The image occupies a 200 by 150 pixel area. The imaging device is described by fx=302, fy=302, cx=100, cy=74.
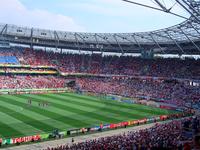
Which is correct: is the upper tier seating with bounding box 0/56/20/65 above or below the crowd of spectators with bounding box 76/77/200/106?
above

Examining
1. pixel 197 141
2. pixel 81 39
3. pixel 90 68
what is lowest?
pixel 197 141

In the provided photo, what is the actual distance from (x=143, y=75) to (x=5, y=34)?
130 feet

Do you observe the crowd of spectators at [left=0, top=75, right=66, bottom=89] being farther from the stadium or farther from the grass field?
the grass field

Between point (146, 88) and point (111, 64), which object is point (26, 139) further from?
point (111, 64)

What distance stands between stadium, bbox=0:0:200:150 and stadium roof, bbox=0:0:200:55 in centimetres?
25

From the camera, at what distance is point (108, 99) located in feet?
209

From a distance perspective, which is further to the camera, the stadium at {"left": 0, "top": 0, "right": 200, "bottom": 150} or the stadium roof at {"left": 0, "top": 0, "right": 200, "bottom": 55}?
the stadium roof at {"left": 0, "top": 0, "right": 200, "bottom": 55}

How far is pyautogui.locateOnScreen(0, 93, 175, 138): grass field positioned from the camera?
35847 millimetres

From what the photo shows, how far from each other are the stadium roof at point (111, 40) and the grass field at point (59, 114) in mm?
18767

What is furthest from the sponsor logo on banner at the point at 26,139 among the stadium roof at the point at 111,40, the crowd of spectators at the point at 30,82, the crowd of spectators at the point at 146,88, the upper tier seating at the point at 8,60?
the upper tier seating at the point at 8,60

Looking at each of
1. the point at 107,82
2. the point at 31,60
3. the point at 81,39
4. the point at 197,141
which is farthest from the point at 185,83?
the point at 197,141

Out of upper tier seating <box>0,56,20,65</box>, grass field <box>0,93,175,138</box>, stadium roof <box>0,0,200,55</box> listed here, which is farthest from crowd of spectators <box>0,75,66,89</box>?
stadium roof <box>0,0,200,55</box>

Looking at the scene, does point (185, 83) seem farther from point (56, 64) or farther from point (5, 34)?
point (5, 34)

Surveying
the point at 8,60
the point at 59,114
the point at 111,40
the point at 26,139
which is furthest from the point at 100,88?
the point at 26,139
